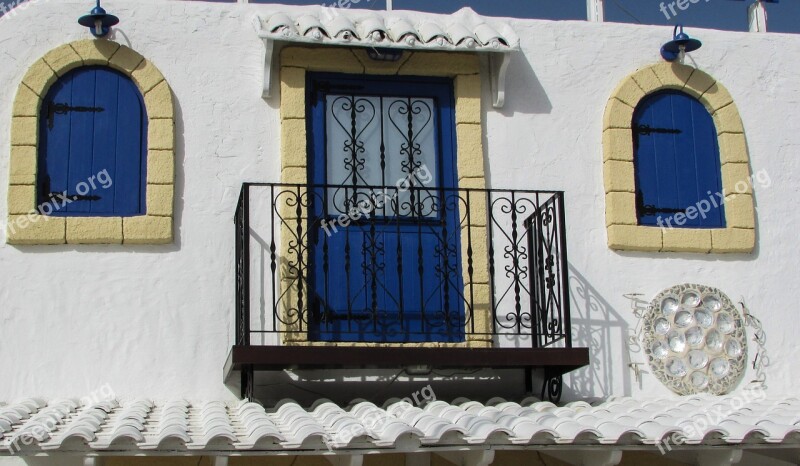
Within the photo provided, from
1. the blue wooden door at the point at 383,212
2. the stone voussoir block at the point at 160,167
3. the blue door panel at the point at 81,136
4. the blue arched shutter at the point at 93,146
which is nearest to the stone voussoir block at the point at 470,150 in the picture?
the blue wooden door at the point at 383,212

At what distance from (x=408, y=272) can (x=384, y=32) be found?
1.80 metres

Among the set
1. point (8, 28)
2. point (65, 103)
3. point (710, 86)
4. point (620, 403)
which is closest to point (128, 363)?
point (65, 103)

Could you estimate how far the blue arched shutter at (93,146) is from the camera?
1044cm

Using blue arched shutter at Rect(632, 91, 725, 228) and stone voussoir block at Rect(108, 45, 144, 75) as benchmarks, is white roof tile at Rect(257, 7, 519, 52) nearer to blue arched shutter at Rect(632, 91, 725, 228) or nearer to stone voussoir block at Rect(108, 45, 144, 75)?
stone voussoir block at Rect(108, 45, 144, 75)

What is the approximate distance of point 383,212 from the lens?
1057cm

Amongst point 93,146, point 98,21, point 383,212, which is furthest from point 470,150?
point 98,21

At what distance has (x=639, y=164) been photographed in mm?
11188

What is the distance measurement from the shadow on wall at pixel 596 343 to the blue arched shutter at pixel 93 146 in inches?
132

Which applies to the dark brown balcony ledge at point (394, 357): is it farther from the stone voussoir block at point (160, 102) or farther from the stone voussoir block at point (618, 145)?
the stone voussoir block at point (160, 102)

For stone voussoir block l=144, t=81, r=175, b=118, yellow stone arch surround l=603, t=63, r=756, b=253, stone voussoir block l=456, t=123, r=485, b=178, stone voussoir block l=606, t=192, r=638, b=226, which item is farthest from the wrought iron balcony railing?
stone voussoir block l=144, t=81, r=175, b=118

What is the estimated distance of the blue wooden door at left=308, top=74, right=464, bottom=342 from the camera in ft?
34.0

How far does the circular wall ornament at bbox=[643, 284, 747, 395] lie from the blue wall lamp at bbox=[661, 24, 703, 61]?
1.91 metres

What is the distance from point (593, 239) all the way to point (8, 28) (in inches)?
187

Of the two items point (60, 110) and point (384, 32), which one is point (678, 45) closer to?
point (384, 32)
